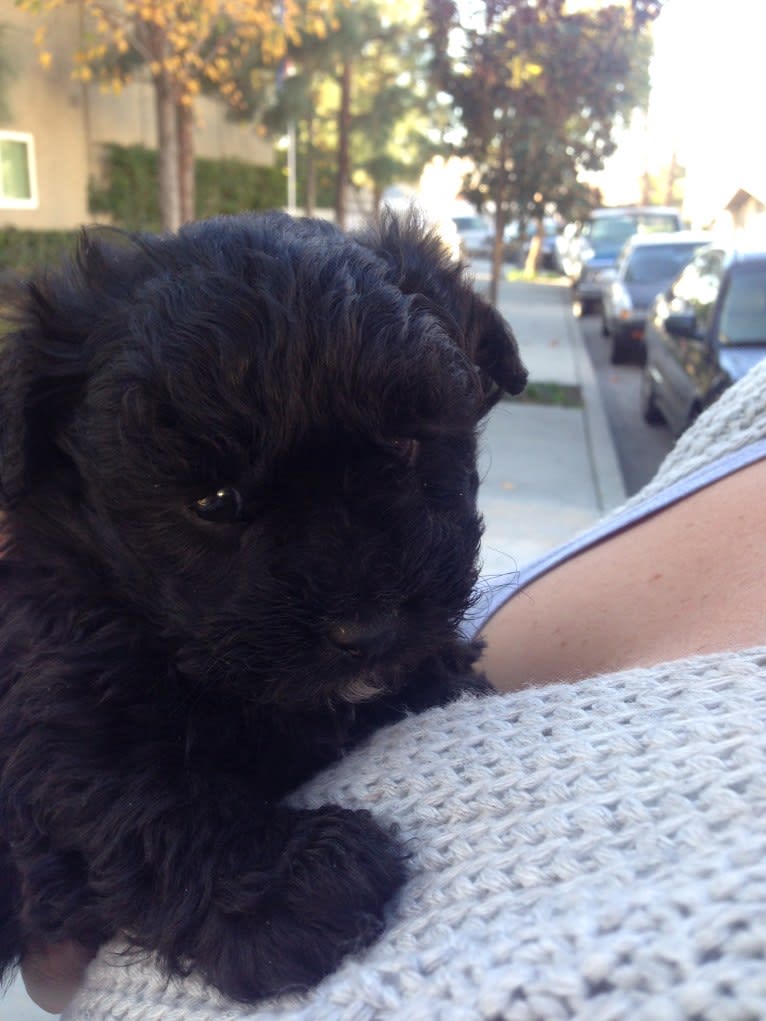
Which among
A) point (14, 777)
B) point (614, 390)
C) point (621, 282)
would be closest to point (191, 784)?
point (14, 777)

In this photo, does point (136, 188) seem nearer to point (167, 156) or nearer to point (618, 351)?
point (167, 156)

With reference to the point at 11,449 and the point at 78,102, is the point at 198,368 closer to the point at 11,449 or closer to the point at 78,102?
the point at 11,449

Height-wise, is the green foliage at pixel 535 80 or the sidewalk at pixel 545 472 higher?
the green foliage at pixel 535 80

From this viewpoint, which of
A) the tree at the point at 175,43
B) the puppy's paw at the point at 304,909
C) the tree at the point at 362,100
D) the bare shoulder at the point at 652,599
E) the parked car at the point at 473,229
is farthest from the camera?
the parked car at the point at 473,229

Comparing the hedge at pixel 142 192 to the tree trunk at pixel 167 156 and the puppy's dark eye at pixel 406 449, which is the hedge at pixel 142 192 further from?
the puppy's dark eye at pixel 406 449

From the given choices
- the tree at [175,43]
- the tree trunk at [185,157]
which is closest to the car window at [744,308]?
the tree at [175,43]

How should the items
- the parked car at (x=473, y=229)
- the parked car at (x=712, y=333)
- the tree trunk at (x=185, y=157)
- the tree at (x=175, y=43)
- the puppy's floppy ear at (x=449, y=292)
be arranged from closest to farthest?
the puppy's floppy ear at (x=449, y=292), the parked car at (x=712, y=333), the tree at (x=175, y=43), the tree trunk at (x=185, y=157), the parked car at (x=473, y=229)

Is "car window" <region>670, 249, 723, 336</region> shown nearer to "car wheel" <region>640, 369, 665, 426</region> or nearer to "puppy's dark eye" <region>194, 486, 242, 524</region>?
"car wheel" <region>640, 369, 665, 426</region>
